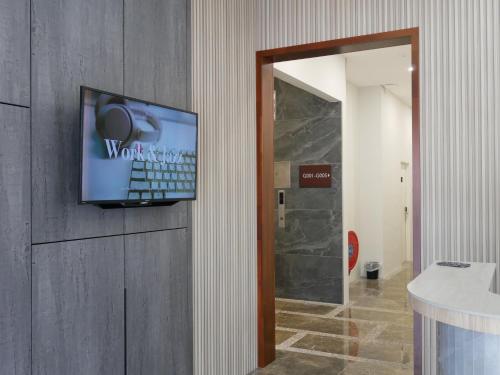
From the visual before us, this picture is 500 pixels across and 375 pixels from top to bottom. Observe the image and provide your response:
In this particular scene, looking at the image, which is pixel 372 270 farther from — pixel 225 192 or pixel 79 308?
pixel 79 308

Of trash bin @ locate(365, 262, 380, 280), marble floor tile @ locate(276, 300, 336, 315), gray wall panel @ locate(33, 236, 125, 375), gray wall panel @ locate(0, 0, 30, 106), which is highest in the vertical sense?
gray wall panel @ locate(0, 0, 30, 106)

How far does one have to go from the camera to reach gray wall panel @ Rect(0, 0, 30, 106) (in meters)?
2.16

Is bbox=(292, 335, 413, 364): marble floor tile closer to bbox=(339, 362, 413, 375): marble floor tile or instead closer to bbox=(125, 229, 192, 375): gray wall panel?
bbox=(339, 362, 413, 375): marble floor tile

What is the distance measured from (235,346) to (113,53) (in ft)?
8.14

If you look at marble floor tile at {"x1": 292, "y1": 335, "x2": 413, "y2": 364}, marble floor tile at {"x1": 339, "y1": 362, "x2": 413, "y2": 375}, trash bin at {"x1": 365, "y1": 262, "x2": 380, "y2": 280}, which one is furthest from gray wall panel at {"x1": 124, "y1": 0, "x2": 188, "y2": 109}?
trash bin at {"x1": 365, "y1": 262, "x2": 380, "y2": 280}

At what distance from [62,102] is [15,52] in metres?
0.31

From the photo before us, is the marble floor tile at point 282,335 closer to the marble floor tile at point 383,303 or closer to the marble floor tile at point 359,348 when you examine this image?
the marble floor tile at point 359,348

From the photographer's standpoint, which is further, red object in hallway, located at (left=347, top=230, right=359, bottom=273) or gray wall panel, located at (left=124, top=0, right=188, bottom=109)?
red object in hallway, located at (left=347, top=230, right=359, bottom=273)

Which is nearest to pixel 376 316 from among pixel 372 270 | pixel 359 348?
pixel 359 348

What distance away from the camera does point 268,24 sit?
435 centimetres

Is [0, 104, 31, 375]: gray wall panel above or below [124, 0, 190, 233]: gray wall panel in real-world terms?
below

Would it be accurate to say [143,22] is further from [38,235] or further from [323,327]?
[323,327]

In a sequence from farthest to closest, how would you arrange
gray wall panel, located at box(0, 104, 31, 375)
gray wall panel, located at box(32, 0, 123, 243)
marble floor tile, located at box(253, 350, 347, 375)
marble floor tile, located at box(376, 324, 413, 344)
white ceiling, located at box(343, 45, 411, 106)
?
white ceiling, located at box(343, 45, 411, 106) → marble floor tile, located at box(376, 324, 413, 344) → marble floor tile, located at box(253, 350, 347, 375) → gray wall panel, located at box(32, 0, 123, 243) → gray wall panel, located at box(0, 104, 31, 375)

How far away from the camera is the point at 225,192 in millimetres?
3955
